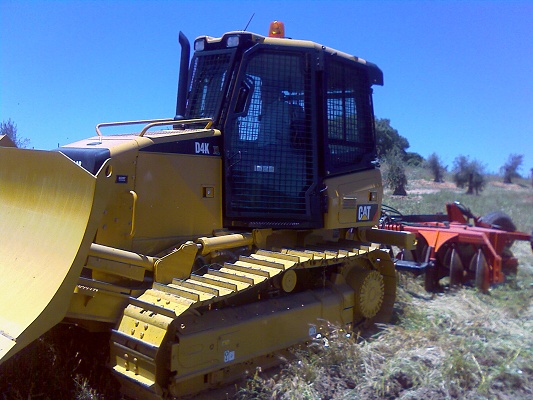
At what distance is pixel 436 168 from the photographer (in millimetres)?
32062

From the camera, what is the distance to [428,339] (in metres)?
5.05

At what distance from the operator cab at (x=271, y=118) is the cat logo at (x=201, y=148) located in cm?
19

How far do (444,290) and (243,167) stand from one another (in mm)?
4471

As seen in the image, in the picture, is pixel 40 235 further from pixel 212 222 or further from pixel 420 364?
pixel 420 364

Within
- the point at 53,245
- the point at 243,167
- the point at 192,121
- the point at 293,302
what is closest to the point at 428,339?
the point at 293,302

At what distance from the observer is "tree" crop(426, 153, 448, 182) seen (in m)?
31.9

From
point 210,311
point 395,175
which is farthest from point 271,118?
point 395,175

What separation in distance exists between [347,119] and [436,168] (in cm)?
2764

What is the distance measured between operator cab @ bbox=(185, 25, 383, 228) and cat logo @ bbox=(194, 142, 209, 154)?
7.5 inches

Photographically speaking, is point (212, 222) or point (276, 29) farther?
point (276, 29)

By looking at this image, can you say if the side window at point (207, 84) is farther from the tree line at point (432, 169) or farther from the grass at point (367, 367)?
the tree line at point (432, 169)

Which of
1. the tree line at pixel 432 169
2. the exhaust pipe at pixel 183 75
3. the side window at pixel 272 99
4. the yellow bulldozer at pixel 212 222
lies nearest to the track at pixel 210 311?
the yellow bulldozer at pixel 212 222

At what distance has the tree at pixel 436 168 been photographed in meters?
31.9

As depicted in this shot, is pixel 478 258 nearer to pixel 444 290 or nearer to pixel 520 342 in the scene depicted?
pixel 444 290
